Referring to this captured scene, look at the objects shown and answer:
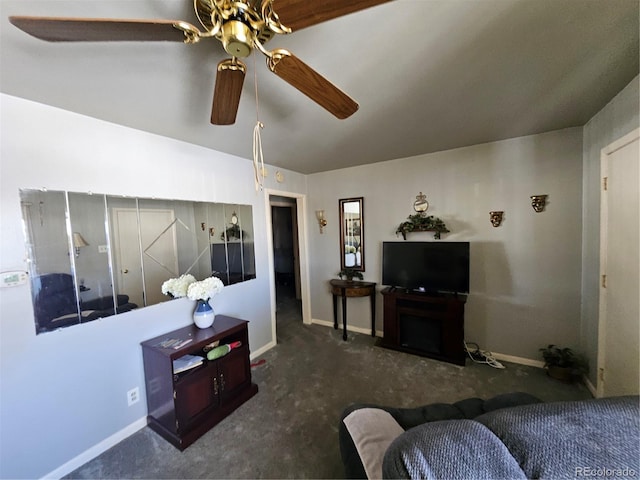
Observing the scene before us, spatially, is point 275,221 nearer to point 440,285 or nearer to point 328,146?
point 328,146

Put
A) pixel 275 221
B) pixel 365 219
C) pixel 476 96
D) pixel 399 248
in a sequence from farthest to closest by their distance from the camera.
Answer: pixel 275 221, pixel 365 219, pixel 399 248, pixel 476 96

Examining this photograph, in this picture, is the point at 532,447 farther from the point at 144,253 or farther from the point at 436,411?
the point at 144,253

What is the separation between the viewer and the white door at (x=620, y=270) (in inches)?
62.3

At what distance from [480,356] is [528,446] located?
2.47 metres

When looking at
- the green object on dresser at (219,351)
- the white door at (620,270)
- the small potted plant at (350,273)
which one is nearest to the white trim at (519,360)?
the white door at (620,270)

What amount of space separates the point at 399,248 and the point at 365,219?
0.69m

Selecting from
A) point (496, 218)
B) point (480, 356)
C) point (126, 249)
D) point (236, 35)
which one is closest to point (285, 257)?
point (126, 249)

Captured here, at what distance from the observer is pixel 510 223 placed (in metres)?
2.68

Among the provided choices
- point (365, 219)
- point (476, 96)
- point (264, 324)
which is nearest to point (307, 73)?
point (476, 96)

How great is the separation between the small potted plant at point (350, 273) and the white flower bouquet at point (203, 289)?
185cm

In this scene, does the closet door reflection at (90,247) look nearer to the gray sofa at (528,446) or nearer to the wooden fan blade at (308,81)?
the wooden fan blade at (308,81)

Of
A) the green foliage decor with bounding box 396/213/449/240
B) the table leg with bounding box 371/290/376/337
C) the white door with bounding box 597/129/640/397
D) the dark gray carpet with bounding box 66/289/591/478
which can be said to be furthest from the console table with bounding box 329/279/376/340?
the white door with bounding box 597/129/640/397

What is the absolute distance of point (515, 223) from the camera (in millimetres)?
2654

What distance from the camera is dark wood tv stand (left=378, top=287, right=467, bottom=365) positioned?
2703 millimetres
